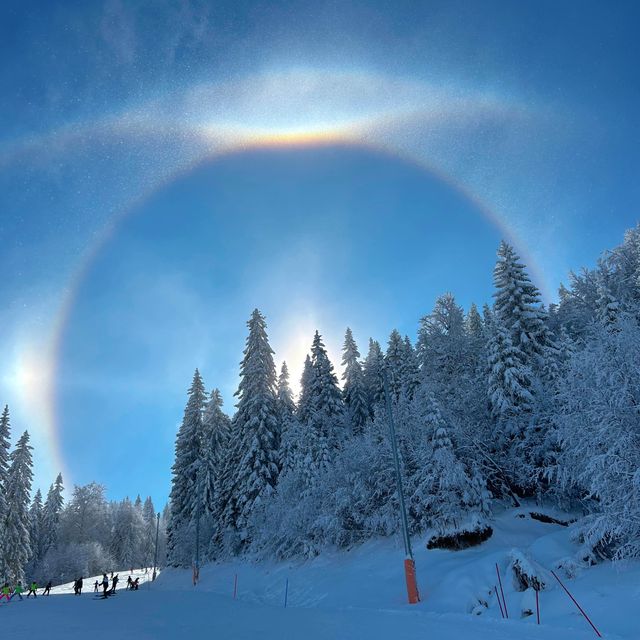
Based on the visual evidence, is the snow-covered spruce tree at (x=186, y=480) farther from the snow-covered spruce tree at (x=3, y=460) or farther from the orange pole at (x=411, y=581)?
the orange pole at (x=411, y=581)

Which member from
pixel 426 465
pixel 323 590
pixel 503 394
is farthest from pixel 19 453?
pixel 503 394

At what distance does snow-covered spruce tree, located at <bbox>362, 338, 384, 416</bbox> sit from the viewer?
52.7 metres

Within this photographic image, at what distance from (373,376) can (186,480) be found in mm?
25812

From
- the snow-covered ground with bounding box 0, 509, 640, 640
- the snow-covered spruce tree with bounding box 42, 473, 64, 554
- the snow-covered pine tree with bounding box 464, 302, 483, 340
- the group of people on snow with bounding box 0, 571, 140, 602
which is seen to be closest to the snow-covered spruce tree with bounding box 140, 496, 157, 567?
the snow-covered spruce tree with bounding box 42, 473, 64, 554

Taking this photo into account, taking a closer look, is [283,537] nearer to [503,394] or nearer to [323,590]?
[323,590]

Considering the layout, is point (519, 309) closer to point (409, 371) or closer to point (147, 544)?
point (409, 371)

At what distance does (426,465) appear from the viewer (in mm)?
26297

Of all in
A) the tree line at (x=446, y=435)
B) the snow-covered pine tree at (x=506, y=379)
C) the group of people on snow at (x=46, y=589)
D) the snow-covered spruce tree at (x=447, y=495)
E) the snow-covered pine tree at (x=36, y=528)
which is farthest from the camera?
the snow-covered pine tree at (x=36, y=528)

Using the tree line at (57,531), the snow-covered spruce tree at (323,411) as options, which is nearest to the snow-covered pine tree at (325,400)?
the snow-covered spruce tree at (323,411)

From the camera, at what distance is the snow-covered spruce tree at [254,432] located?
4197 cm

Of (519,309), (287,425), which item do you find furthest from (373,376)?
(519,309)

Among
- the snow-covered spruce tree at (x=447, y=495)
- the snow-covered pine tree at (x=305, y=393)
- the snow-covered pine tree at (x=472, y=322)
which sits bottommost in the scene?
the snow-covered spruce tree at (x=447, y=495)

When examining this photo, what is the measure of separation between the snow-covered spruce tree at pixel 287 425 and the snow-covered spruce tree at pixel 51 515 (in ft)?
191

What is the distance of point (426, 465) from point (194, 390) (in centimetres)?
3950
